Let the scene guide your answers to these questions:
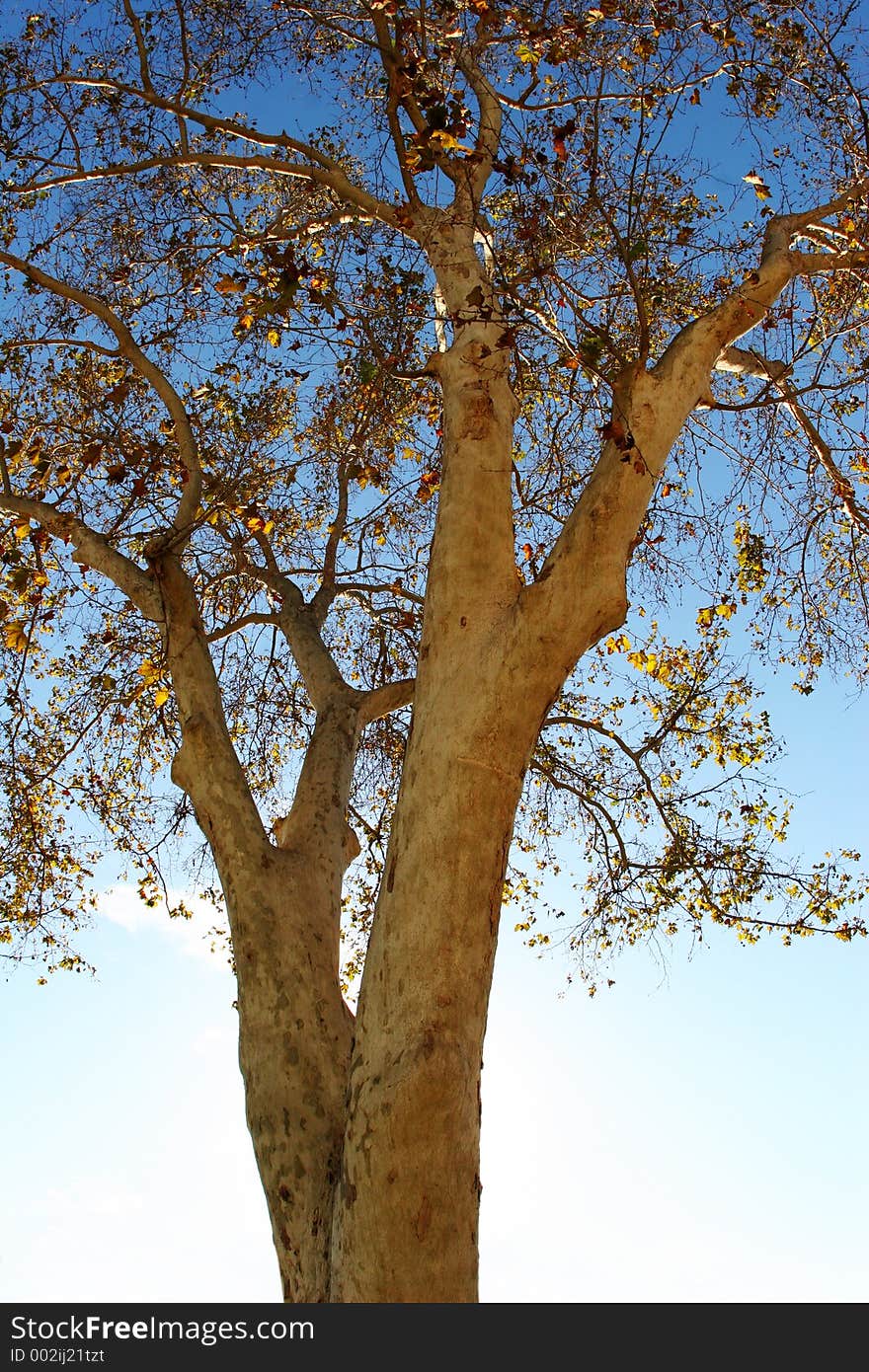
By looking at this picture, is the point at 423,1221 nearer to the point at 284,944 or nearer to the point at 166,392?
the point at 284,944

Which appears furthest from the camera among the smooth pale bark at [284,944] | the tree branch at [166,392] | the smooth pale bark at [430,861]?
the tree branch at [166,392]

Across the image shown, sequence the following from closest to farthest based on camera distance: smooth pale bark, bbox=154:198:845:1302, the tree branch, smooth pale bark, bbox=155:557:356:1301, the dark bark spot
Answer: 1. the dark bark spot
2. smooth pale bark, bbox=154:198:845:1302
3. smooth pale bark, bbox=155:557:356:1301
4. the tree branch

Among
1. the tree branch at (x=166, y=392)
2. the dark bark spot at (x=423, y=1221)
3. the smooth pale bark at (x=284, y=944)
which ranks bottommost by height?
the dark bark spot at (x=423, y=1221)

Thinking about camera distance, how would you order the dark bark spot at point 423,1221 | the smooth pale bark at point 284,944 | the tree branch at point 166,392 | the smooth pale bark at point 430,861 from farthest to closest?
the tree branch at point 166,392, the smooth pale bark at point 284,944, the smooth pale bark at point 430,861, the dark bark spot at point 423,1221

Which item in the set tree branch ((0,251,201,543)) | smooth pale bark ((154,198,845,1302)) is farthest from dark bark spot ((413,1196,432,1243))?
tree branch ((0,251,201,543))

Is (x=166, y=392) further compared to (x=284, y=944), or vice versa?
(x=166, y=392)

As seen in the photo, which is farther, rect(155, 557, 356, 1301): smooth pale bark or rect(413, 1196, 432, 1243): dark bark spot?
rect(155, 557, 356, 1301): smooth pale bark

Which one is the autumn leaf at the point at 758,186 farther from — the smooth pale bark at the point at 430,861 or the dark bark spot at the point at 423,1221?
the dark bark spot at the point at 423,1221

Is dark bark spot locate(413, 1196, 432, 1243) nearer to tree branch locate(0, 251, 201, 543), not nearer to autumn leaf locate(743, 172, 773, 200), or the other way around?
tree branch locate(0, 251, 201, 543)

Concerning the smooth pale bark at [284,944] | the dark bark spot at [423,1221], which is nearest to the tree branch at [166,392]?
the smooth pale bark at [284,944]

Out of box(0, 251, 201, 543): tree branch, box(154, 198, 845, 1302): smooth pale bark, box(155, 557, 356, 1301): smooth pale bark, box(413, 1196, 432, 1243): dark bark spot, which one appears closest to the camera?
box(413, 1196, 432, 1243): dark bark spot

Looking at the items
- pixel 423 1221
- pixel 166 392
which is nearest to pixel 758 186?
pixel 166 392

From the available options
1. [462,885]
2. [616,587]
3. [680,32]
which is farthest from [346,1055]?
[680,32]

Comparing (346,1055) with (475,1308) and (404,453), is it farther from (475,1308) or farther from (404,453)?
(404,453)
